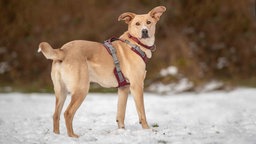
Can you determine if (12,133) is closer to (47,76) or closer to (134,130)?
(134,130)

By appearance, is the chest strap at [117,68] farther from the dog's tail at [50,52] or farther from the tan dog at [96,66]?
the dog's tail at [50,52]

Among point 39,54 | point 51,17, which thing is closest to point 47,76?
point 39,54

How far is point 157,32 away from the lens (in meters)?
17.1

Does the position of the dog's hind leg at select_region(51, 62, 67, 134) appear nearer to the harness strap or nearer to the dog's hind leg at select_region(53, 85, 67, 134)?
the dog's hind leg at select_region(53, 85, 67, 134)

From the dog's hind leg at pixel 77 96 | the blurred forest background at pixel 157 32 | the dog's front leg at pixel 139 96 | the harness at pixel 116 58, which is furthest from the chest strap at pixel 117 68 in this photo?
the blurred forest background at pixel 157 32

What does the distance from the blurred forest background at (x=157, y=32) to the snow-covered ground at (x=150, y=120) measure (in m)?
3.30

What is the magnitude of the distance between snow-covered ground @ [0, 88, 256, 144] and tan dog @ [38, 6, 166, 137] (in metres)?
0.49

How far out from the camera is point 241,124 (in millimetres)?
8008

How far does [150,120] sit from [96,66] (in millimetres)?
2186

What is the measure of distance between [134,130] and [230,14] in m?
11.6

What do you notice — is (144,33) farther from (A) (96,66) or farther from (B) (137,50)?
(A) (96,66)

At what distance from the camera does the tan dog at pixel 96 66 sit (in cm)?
681

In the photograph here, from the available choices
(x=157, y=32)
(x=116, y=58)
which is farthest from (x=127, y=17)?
(x=157, y=32)

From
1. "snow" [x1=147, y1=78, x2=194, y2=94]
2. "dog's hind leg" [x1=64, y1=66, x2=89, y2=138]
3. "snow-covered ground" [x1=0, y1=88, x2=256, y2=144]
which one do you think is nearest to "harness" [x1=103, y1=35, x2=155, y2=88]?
"dog's hind leg" [x1=64, y1=66, x2=89, y2=138]
